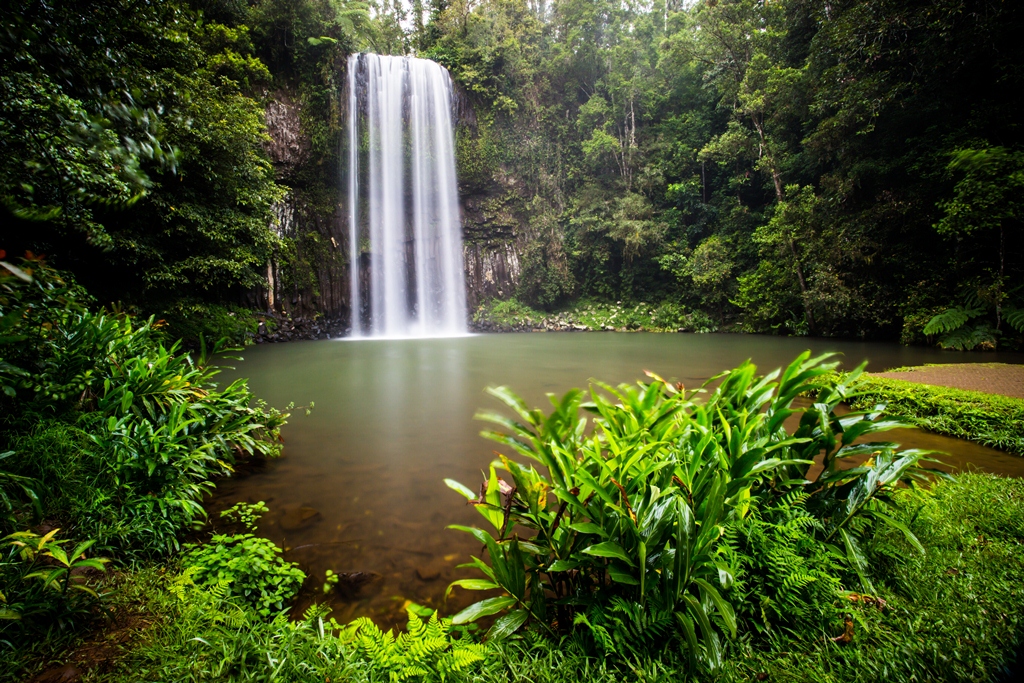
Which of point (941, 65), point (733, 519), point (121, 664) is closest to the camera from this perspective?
point (121, 664)

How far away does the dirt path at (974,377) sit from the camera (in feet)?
13.4

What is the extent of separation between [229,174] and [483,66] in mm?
12324

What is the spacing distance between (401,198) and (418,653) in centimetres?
1677

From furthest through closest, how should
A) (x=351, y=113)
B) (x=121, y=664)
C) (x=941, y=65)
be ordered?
1. (x=351, y=113)
2. (x=941, y=65)
3. (x=121, y=664)

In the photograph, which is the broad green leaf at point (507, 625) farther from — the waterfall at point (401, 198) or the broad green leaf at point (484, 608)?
the waterfall at point (401, 198)

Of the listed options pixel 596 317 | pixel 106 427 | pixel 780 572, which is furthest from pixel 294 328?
pixel 780 572

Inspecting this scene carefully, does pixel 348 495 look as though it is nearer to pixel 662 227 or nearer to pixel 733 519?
pixel 733 519

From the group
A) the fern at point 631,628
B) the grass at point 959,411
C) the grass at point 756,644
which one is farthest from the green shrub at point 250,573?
the grass at point 959,411

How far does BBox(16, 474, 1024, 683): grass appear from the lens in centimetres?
109

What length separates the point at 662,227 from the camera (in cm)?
1588

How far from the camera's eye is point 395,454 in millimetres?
3479

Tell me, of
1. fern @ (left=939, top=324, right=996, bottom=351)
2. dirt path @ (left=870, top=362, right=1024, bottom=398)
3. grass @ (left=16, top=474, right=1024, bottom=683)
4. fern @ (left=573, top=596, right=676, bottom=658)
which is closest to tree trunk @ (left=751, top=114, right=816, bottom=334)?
fern @ (left=939, top=324, right=996, bottom=351)

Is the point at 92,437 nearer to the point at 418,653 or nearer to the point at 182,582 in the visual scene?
the point at 182,582

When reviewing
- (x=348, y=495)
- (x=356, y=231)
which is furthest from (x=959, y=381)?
(x=356, y=231)
